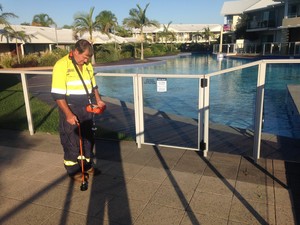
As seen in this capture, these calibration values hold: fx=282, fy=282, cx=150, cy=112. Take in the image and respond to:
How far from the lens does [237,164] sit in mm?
4484

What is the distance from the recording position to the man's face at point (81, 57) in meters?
3.54

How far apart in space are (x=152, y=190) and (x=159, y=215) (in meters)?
0.57

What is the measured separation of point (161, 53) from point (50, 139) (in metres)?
43.7

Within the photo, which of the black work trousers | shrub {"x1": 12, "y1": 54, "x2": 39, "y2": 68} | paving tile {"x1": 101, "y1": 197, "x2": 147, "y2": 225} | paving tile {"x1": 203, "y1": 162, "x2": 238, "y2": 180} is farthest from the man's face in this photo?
shrub {"x1": 12, "y1": 54, "x2": 39, "y2": 68}

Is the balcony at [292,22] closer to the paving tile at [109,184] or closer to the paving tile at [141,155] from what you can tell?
the paving tile at [141,155]

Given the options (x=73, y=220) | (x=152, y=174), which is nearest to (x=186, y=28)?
(x=152, y=174)

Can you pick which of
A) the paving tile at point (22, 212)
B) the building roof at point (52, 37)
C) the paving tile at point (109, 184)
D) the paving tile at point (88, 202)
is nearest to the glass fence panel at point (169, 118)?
the paving tile at point (109, 184)

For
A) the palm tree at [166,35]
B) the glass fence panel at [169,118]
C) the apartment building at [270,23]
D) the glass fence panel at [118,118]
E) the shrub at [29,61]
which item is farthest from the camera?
the palm tree at [166,35]

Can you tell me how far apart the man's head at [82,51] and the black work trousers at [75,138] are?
62 centimetres

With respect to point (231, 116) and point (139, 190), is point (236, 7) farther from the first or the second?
point (139, 190)

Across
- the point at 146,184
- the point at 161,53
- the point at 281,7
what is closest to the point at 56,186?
the point at 146,184

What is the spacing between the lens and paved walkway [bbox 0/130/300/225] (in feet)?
10.5

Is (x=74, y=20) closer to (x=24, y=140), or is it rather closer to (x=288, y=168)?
(x=24, y=140)

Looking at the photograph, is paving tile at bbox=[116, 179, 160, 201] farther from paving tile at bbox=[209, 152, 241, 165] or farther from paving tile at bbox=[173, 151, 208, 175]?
paving tile at bbox=[209, 152, 241, 165]
